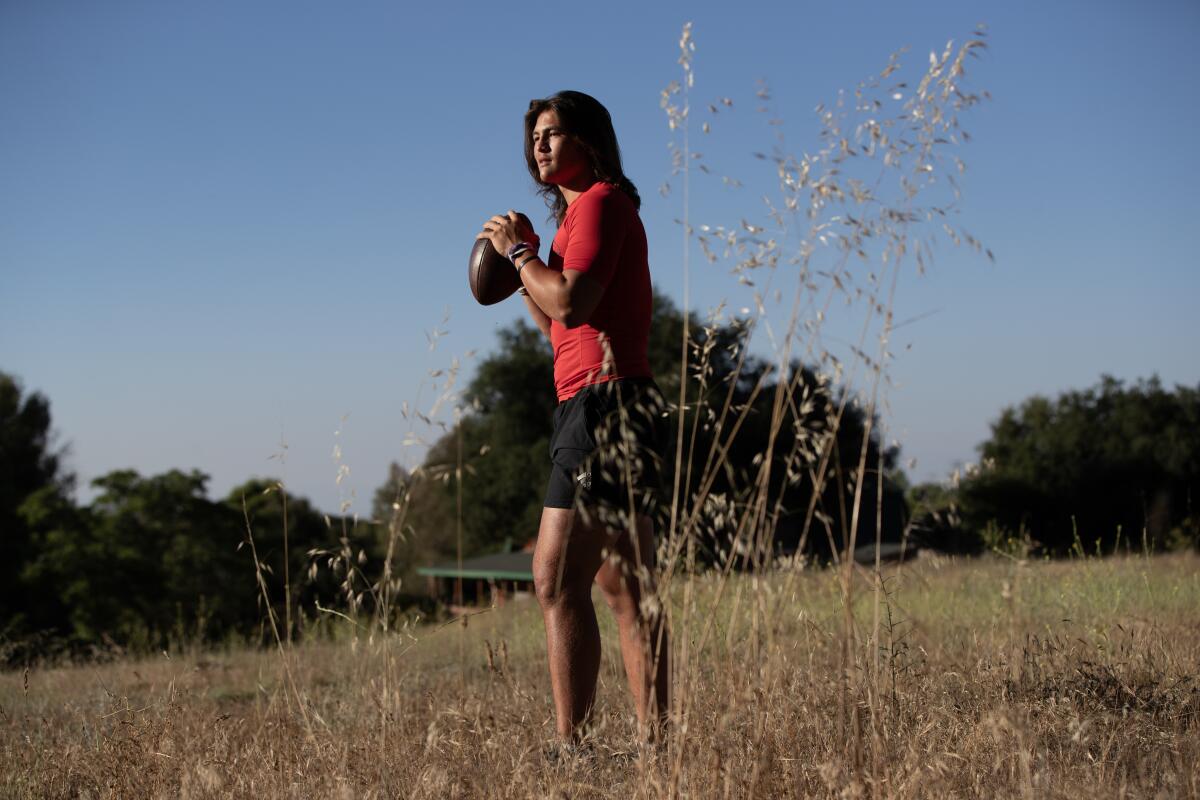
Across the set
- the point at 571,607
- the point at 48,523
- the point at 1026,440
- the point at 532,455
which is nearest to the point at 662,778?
the point at 571,607

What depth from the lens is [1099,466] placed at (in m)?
42.6

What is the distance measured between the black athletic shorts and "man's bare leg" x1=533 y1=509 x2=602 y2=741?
0.36ft

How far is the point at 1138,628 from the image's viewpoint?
3779 mm

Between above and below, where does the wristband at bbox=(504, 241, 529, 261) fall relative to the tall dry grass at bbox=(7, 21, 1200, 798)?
above

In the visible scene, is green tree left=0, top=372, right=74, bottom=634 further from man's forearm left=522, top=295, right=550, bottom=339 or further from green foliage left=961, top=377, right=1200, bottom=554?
green foliage left=961, top=377, right=1200, bottom=554

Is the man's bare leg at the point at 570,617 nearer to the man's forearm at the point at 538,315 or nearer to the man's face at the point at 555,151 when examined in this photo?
the man's forearm at the point at 538,315

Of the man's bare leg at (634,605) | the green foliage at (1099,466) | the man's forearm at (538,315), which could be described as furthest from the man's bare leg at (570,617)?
the green foliage at (1099,466)

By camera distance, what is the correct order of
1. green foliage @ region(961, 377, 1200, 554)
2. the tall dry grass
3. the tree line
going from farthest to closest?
green foliage @ region(961, 377, 1200, 554) → the tree line → the tall dry grass

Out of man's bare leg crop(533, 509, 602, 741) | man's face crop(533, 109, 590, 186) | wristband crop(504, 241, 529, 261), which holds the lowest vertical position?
man's bare leg crop(533, 509, 602, 741)

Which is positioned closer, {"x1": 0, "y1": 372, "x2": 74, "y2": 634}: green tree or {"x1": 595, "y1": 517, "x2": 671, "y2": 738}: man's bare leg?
{"x1": 595, "y1": 517, "x2": 671, "y2": 738}: man's bare leg

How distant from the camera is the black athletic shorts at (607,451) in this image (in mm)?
2475

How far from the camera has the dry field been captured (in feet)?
7.16

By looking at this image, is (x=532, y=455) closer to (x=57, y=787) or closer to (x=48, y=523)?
(x=48, y=523)

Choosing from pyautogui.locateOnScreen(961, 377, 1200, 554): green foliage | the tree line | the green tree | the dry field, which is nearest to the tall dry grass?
the dry field
